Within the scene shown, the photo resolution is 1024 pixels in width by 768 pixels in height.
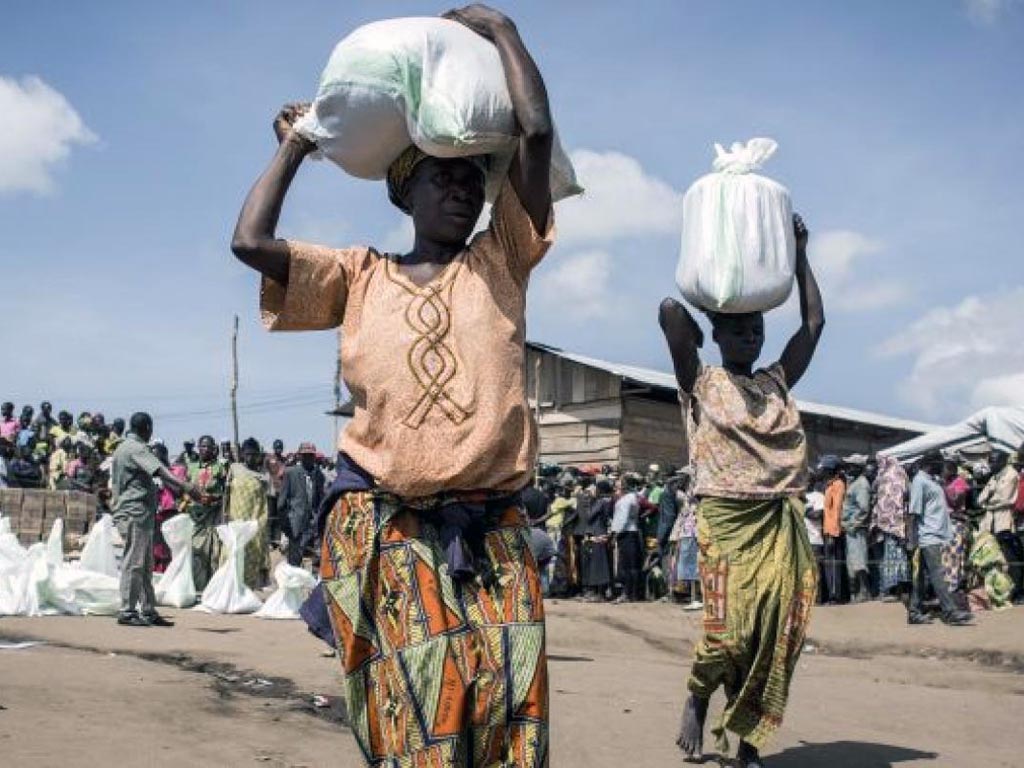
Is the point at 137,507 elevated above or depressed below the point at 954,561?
above

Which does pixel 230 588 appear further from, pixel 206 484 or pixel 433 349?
pixel 433 349

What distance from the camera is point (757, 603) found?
5379mm

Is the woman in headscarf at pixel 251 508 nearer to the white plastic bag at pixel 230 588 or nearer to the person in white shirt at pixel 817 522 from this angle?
the white plastic bag at pixel 230 588

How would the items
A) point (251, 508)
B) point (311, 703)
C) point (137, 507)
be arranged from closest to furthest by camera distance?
1. point (311, 703)
2. point (137, 507)
3. point (251, 508)

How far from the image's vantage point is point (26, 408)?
2125 cm

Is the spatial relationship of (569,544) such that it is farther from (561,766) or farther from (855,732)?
(561,766)

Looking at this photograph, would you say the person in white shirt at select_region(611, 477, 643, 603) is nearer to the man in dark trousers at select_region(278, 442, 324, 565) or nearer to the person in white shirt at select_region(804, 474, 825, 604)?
the person in white shirt at select_region(804, 474, 825, 604)

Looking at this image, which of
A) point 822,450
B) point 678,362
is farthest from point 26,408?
point 678,362

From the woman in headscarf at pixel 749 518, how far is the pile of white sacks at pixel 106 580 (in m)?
7.44

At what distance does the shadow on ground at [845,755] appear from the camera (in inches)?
236

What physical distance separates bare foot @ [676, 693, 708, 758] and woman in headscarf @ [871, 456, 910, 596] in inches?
365

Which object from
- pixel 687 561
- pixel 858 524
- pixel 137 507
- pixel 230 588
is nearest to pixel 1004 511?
pixel 858 524

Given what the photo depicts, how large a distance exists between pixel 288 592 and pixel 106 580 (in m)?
1.72

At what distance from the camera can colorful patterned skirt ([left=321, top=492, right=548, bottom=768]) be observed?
2754 mm
